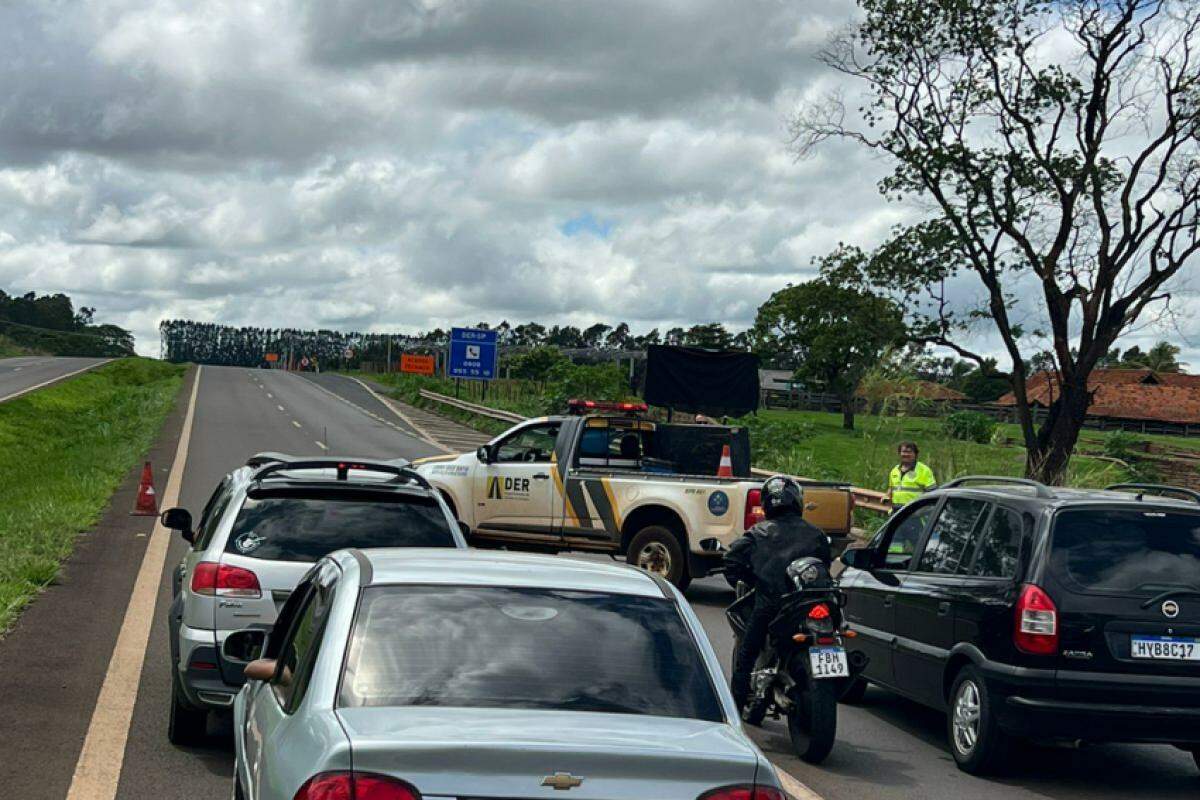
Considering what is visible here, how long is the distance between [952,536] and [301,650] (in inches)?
212

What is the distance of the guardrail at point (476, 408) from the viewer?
45806mm

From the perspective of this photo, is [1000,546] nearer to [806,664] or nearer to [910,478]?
[806,664]

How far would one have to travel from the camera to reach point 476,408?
5153 cm

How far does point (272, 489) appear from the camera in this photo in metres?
8.22

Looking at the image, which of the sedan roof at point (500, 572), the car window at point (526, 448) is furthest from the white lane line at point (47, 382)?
the sedan roof at point (500, 572)

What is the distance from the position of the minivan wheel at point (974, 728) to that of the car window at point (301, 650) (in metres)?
4.30

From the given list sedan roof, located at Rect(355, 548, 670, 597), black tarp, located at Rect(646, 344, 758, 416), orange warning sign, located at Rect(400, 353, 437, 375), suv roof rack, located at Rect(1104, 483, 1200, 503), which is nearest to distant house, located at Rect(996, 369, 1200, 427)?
orange warning sign, located at Rect(400, 353, 437, 375)

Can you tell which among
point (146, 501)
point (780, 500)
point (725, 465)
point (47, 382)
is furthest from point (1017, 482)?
point (47, 382)

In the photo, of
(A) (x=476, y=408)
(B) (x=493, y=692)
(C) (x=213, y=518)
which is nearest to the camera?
(B) (x=493, y=692)

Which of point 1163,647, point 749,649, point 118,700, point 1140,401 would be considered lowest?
point 118,700

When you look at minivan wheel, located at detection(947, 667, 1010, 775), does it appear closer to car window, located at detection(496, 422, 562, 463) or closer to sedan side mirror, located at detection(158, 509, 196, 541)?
sedan side mirror, located at detection(158, 509, 196, 541)

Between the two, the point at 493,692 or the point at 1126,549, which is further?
the point at 1126,549

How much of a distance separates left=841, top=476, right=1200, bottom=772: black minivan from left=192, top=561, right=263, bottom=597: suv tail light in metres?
4.02

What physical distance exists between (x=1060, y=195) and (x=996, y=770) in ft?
82.8
